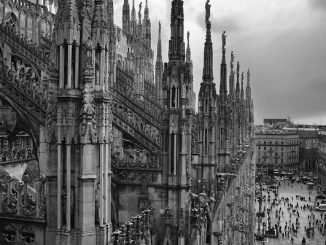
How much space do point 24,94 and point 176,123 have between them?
489cm

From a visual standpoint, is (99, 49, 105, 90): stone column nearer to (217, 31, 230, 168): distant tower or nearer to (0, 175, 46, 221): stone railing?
(0, 175, 46, 221): stone railing

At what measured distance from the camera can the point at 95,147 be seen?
8406 millimetres

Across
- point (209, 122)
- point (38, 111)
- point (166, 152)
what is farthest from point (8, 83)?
point (209, 122)

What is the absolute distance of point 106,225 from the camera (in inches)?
344

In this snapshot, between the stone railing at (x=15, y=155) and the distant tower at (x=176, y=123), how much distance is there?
19.4 ft

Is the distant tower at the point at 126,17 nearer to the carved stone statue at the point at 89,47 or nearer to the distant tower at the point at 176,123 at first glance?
the distant tower at the point at 176,123

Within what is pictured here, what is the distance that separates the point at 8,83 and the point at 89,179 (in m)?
7.40

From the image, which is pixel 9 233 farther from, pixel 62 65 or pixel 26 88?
pixel 26 88

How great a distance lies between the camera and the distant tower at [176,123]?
47.3ft

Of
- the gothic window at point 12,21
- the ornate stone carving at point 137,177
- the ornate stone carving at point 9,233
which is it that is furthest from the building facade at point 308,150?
the ornate stone carving at point 9,233

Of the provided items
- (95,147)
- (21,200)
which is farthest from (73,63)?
(21,200)

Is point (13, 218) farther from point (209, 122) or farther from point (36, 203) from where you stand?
point (209, 122)

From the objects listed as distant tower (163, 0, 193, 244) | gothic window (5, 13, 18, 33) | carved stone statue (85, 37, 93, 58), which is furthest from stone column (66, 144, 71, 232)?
gothic window (5, 13, 18, 33)

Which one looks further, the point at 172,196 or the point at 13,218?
the point at 172,196
